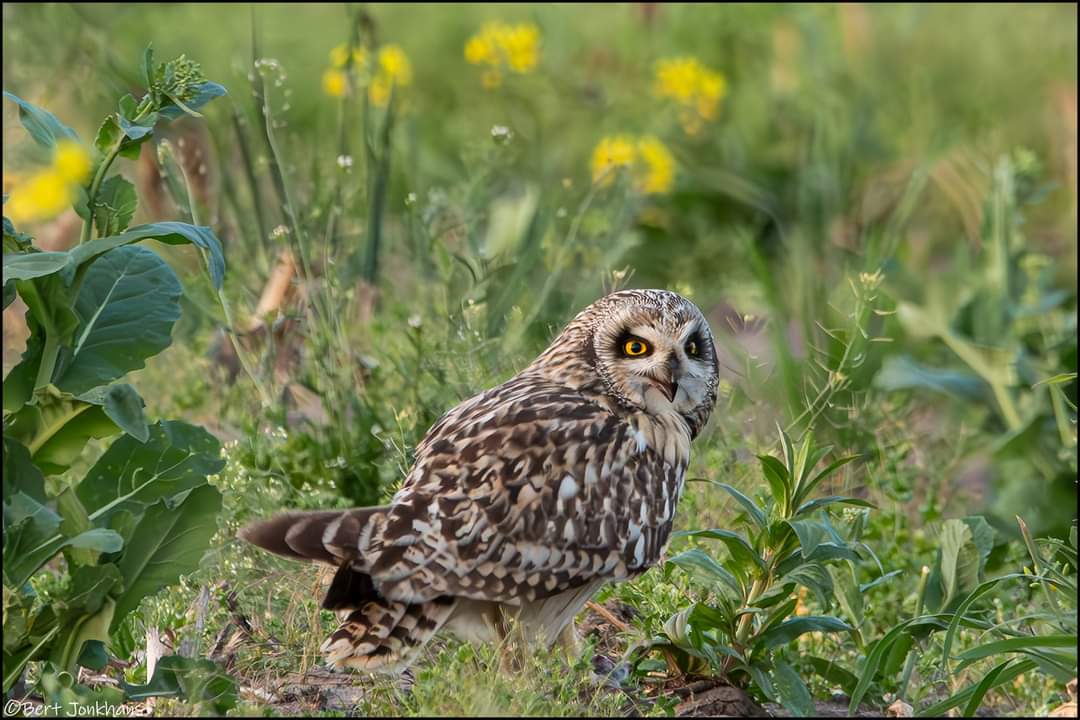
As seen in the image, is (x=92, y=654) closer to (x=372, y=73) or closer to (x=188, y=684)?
(x=188, y=684)

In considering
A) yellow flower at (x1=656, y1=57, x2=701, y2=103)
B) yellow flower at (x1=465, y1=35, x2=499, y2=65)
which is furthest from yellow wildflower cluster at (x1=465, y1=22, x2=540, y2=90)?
yellow flower at (x1=656, y1=57, x2=701, y2=103)

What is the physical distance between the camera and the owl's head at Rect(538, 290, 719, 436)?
4.02 metres

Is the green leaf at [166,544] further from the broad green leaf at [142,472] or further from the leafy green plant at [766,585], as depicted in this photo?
the leafy green plant at [766,585]

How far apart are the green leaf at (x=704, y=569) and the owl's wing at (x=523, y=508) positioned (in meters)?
0.08

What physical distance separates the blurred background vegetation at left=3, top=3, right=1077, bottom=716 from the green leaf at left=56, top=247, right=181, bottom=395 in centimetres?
92

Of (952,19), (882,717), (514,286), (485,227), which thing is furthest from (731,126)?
(882,717)

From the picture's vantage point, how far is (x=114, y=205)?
3523 millimetres

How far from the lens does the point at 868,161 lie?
9227mm

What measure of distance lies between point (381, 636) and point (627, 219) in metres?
3.61

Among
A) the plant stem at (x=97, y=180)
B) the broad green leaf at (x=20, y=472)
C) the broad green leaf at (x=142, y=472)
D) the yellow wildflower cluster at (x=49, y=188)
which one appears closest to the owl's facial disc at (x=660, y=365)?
the broad green leaf at (x=142, y=472)

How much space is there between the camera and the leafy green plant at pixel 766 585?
12.4 ft

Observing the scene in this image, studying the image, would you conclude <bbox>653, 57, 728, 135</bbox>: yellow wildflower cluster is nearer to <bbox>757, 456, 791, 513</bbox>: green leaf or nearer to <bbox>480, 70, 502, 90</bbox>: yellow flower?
<bbox>480, 70, 502, 90</bbox>: yellow flower

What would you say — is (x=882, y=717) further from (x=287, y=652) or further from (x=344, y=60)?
(x=344, y=60)

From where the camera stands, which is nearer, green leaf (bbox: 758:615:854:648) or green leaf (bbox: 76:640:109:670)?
green leaf (bbox: 76:640:109:670)
